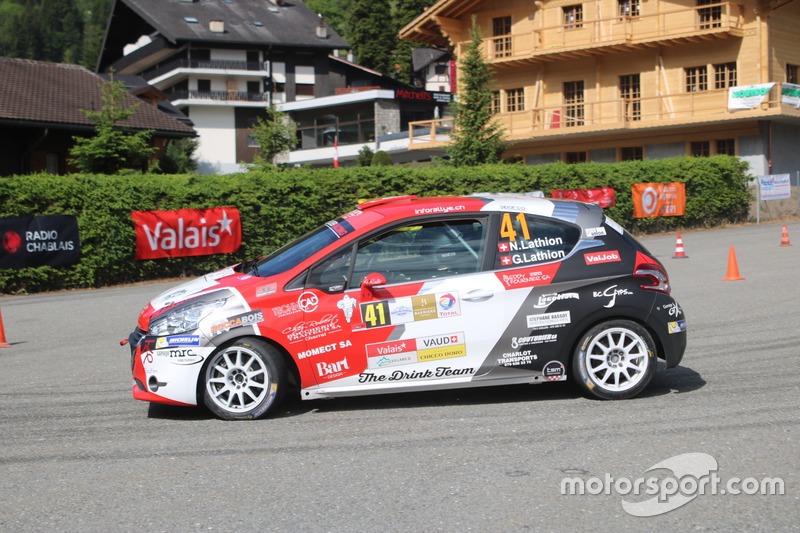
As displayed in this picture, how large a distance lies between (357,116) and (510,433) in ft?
197

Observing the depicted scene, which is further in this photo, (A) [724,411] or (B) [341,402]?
(B) [341,402]

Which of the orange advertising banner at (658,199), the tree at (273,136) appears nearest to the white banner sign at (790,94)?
the orange advertising banner at (658,199)

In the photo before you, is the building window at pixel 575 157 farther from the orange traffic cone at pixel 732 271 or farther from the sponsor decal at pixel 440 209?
the sponsor decal at pixel 440 209

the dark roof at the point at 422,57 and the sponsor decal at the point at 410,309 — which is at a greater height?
the dark roof at the point at 422,57

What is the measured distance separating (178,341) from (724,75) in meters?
34.5

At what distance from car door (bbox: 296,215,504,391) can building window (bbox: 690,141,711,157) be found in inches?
1277

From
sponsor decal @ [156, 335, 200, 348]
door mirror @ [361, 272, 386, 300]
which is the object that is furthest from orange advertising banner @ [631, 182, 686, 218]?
sponsor decal @ [156, 335, 200, 348]

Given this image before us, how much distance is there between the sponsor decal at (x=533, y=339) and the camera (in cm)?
655

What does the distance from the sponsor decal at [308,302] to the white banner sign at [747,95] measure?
1208 inches

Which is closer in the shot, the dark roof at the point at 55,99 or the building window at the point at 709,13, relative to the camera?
the dark roof at the point at 55,99

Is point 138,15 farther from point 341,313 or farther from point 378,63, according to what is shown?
point 341,313

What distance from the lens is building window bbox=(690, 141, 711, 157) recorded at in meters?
36.0

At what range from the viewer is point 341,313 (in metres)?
6.39

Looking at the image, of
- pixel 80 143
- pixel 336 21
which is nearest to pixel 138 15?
pixel 80 143
